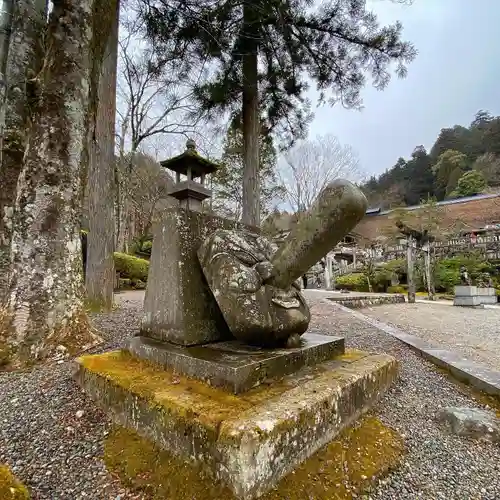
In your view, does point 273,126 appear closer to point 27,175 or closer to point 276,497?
point 27,175

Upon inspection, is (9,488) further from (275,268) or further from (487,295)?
(487,295)

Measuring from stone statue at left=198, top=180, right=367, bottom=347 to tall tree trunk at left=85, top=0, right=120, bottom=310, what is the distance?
363 cm

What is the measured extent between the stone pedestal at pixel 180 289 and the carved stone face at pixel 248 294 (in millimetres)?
106

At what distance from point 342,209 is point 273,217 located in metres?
16.9

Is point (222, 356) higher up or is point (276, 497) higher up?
point (222, 356)

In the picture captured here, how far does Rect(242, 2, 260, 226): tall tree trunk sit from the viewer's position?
619 cm

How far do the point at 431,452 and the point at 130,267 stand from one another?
10892 millimetres

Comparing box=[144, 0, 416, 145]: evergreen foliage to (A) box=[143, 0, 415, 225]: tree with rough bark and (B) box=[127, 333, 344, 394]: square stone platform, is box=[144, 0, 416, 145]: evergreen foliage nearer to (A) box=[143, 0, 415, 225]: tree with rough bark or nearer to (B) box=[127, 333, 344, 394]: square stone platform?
(A) box=[143, 0, 415, 225]: tree with rough bark

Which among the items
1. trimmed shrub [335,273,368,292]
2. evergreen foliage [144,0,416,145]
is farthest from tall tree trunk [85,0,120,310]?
trimmed shrub [335,273,368,292]

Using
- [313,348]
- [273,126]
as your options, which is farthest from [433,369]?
[273,126]

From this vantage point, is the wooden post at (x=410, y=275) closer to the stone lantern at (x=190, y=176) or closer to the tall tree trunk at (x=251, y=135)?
the tall tree trunk at (x=251, y=135)

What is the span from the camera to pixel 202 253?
1.69 meters

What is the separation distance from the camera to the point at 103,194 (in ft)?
16.3

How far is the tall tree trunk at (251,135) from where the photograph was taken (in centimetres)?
619
